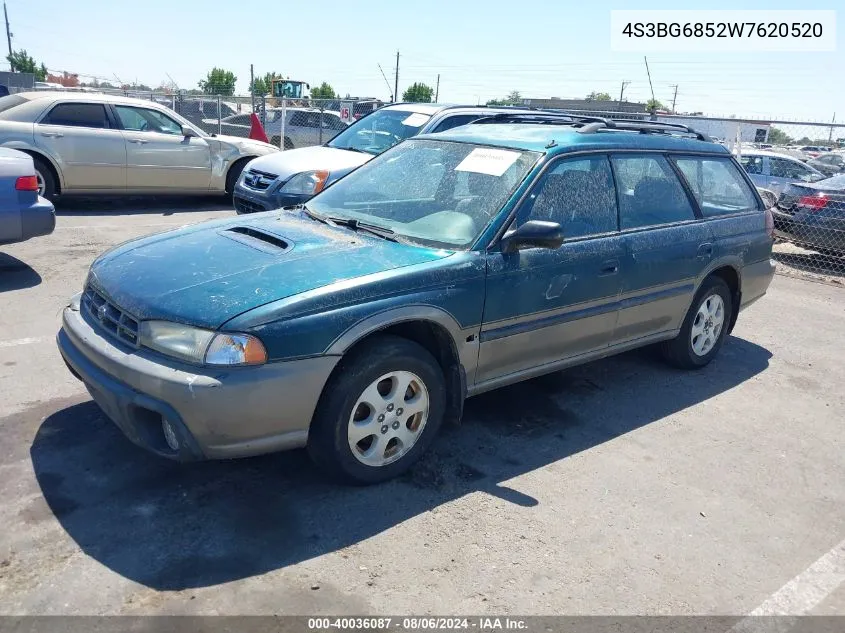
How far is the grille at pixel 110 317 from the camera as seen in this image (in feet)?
11.1

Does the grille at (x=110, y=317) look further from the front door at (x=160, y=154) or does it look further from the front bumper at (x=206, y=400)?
the front door at (x=160, y=154)

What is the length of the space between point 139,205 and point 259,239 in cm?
835

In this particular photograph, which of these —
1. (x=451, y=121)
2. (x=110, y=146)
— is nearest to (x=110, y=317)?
(x=451, y=121)

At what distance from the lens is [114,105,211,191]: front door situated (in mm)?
10594

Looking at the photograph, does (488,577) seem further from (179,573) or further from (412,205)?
(412,205)

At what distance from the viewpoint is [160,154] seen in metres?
10.8

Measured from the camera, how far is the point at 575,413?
487cm

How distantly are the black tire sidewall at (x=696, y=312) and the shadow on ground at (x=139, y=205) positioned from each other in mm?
7968

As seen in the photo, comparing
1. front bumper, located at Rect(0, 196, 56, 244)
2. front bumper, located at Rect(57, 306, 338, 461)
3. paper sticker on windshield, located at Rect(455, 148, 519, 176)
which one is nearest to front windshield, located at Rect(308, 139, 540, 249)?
paper sticker on windshield, located at Rect(455, 148, 519, 176)

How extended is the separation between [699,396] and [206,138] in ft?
28.3

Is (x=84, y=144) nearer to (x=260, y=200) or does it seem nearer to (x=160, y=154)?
(x=160, y=154)

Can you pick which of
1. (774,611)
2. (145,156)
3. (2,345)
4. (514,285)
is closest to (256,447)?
(514,285)

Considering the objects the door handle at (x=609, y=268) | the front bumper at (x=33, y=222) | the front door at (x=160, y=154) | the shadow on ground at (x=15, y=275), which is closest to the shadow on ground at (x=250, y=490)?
the door handle at (x=609, y=268)

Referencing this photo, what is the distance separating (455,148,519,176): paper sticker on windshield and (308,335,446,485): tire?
4.17 feet
